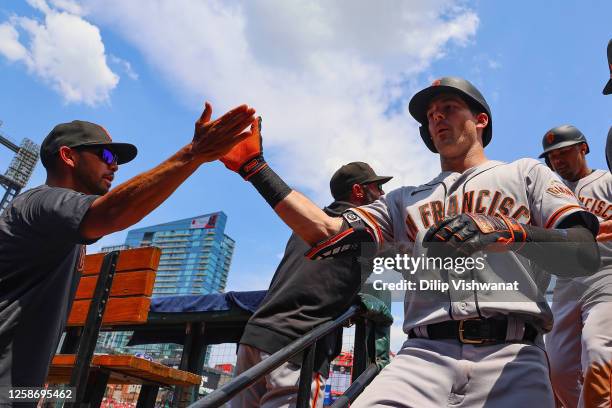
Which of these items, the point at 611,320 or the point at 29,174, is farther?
the point at 29,174

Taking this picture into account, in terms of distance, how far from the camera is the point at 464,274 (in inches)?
74.1

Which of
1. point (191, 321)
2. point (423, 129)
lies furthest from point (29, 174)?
point (423, 129)

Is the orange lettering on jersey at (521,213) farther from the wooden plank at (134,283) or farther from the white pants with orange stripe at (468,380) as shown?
the wooden plank at (134,283)

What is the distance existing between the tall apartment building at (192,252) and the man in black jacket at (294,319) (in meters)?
137

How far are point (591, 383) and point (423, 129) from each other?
1.75m

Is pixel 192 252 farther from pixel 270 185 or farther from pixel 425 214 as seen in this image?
pixel 425 214

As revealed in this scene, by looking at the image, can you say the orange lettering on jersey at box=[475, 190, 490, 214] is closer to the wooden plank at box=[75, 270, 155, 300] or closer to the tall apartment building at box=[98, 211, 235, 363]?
the wooden plank at box=[75, 270, 155, 300]

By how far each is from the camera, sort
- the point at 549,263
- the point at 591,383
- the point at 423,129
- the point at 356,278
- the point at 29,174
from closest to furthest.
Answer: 1. the point at 549,263
2. the point at 591,383
3. the point at 423,129
4. the point at 356,278
5. the point at 29,174

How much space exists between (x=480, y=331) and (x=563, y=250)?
17.5 inches

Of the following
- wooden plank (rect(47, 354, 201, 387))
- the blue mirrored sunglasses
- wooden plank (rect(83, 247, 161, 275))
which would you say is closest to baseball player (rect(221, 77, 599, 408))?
the blue mirrored sunglasses

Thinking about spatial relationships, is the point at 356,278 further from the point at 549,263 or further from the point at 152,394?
the point at 152,394

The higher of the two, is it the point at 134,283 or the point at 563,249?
the point at 134,283

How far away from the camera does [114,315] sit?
3.63 metres

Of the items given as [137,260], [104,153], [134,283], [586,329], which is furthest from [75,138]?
[586,329]
